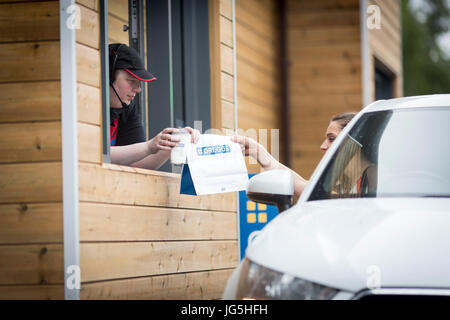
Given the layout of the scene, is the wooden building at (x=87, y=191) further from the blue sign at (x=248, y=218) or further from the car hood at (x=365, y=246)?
the car hood at (x=365, y=246)

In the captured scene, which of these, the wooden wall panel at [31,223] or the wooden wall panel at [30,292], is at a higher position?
the wooden wall panel at [31,223]

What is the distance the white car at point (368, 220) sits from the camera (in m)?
2.82

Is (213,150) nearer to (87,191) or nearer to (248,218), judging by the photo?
(87,191)

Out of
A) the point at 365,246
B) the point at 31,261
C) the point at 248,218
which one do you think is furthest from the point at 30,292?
the point at 248,218

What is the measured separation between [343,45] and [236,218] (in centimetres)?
578

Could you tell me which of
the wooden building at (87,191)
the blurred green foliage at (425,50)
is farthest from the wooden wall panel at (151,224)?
the blurred green foliage at (425,50)

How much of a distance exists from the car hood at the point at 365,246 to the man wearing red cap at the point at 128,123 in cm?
223

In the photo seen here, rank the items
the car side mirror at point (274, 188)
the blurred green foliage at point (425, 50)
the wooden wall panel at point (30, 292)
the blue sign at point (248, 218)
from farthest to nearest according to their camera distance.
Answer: the blurred green foliage at point (425, 50), the blue sign at point (248, 218), the wooden wall panel at point (30, 292), the car side mirror at point (274, 188)

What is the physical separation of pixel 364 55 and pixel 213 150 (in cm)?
695

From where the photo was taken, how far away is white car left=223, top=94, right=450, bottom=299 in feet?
9.27

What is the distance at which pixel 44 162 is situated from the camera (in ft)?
14.3

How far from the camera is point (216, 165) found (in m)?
5.35

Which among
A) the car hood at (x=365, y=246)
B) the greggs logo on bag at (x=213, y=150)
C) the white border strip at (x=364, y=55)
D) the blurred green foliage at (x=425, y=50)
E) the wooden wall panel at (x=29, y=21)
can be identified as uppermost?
the blurred green foliage at (x=425, y=50)

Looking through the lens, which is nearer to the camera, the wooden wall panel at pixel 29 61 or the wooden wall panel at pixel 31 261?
the wooden wall panel at pixel 31 261
